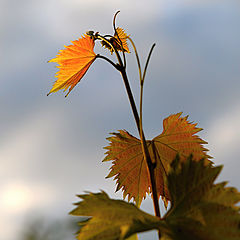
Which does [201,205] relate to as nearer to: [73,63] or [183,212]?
[183,212]

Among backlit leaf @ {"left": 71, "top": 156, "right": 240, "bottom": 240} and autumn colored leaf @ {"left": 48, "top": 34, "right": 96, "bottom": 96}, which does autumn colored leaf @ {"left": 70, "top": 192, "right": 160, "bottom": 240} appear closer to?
backlit leaf @ {"left": 71, "top": 156, "right": 240, "bottom": 240}

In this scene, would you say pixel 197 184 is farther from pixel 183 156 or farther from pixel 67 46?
pixel 67 46

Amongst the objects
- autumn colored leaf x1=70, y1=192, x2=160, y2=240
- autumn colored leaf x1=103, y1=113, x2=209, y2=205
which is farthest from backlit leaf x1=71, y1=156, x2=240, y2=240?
autumn colored leaf x1=103, y1=113, x2=209, y2=205

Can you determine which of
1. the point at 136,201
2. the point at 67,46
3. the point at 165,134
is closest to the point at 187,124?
the point at 165,134

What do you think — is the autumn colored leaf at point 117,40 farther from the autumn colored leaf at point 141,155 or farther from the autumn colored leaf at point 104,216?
the autumn colored leaf at point 104,216

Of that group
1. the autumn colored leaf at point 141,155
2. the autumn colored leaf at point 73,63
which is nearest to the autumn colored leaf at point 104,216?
the autumn colored leaf at point 141,155

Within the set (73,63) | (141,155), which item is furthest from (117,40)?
(141,155)
